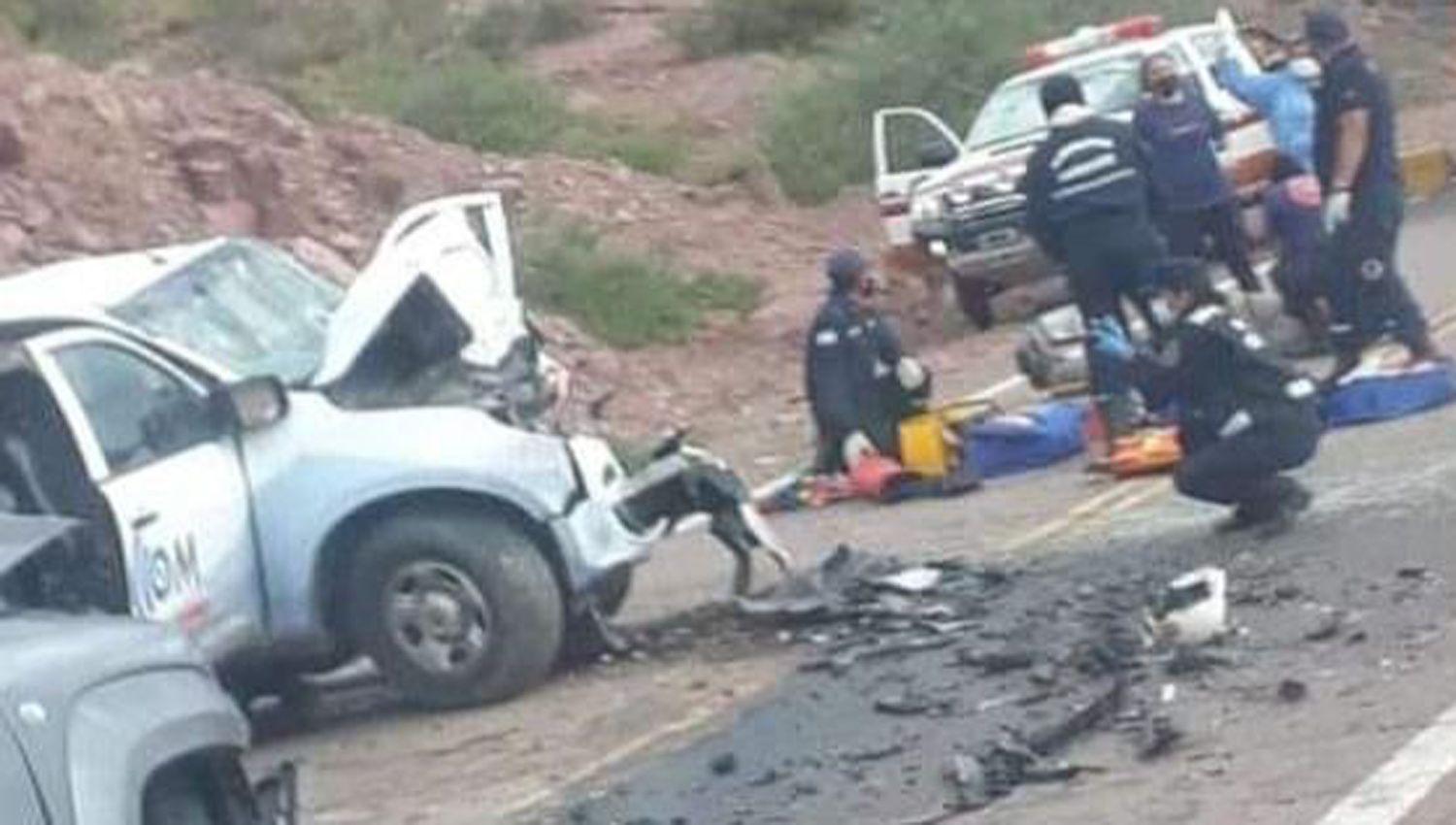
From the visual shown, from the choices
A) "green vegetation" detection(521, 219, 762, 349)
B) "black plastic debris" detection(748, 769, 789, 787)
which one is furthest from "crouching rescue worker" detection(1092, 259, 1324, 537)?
"green vegetation" detection(521, 219, 762, 349)

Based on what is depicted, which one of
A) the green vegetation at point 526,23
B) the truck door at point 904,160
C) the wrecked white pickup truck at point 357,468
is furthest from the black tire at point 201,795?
the green vegetation at point 526,23

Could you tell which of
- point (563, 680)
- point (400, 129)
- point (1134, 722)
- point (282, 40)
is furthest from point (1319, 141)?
point (282, 40)

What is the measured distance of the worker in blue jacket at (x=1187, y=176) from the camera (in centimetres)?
2362

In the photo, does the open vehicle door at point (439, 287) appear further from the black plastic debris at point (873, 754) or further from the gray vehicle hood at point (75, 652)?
the gray vehicle hood at point (75, 652)

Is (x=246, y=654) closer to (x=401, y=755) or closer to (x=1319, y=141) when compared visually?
(x=401, y=755)

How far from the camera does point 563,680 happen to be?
1617 centimetres

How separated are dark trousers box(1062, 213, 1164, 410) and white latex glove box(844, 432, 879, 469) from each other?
1453 mm

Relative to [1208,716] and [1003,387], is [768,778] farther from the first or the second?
[1003,387]

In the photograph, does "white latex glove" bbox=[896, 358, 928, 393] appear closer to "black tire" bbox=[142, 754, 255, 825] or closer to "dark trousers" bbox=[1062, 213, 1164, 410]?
"dark trousers" bbox=[1062, 213, 1164, 410]

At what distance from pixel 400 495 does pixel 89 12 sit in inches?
1353

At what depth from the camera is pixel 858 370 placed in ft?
66.1

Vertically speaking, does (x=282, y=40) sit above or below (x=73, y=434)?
below

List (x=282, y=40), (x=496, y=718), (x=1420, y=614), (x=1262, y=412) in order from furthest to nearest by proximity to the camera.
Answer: (x=282, y=40)
(x=1262, y=412)
(x=496, y=718)
(x=1420, y=614)

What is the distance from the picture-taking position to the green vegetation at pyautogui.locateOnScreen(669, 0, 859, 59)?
55156 mm
